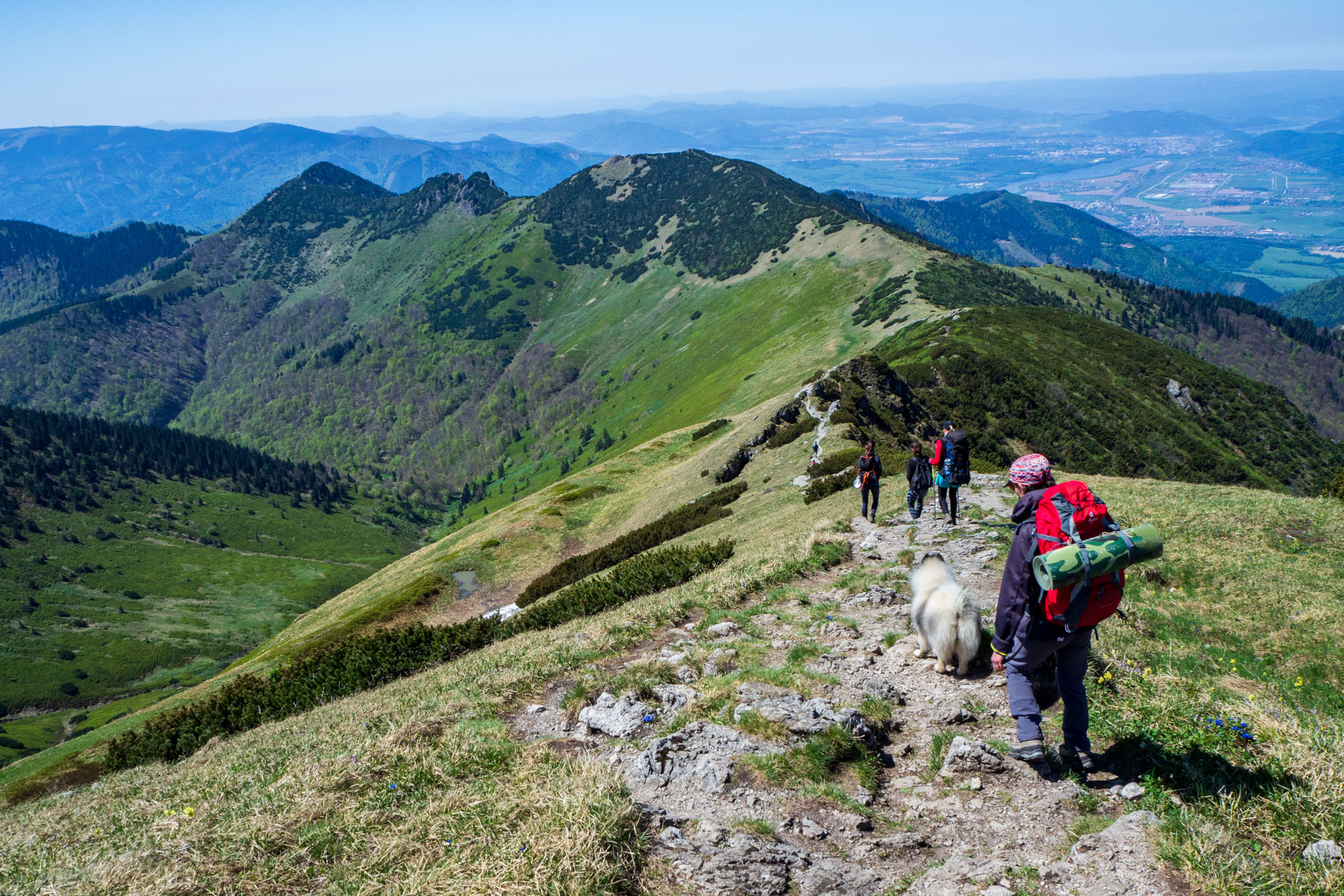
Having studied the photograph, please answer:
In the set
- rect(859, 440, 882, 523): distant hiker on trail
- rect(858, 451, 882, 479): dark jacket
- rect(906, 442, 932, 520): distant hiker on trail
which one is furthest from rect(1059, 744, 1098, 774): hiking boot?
rect(858, 451, 882, 479): dark jacket

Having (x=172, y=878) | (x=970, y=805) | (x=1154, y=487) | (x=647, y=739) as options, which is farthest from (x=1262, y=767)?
(x=1154, y=487)

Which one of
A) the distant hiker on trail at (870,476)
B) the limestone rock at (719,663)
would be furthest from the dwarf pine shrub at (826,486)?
the limestone rock at (719,663)

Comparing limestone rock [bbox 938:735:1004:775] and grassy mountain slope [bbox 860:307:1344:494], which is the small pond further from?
limestone rock [bbox 938:735:1004:775]

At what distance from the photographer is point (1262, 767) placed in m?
7.71

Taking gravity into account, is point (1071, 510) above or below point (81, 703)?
above

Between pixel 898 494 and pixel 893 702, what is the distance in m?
19.5

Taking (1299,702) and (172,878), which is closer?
(172,878)

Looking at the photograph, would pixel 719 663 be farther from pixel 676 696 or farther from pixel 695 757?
pixel 695 757

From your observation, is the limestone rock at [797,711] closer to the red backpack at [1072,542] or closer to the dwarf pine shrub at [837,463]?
the red backpack at [1072,542]

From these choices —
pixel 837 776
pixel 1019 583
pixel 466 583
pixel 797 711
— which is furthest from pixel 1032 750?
pixel 466 583

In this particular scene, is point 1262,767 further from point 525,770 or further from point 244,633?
point 244,633

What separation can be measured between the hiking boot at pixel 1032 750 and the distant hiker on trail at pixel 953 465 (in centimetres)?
1410

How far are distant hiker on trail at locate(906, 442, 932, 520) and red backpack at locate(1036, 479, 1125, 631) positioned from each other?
15621mm

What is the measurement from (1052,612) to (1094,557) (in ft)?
2.85
